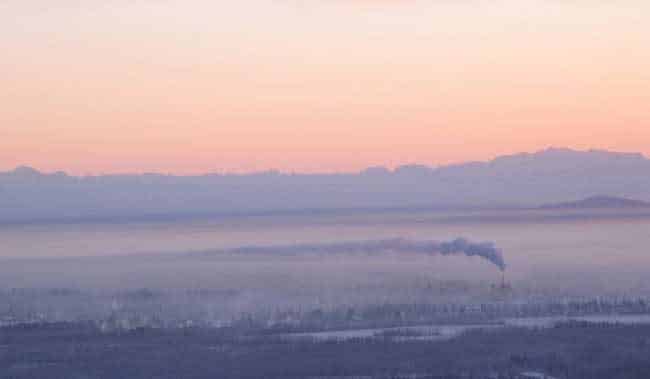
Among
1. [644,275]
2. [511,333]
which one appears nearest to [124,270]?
[644,275]

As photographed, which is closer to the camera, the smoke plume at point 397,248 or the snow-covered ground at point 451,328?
the snow-covered ground at point 451,328

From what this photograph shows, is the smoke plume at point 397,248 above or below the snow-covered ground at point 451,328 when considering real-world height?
above

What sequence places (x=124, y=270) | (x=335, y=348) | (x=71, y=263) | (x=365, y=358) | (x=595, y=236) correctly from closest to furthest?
(x=365, y=358)
(x=335, y=348)
(x=124, y=270)
(x=71, y=263)
(x=595, y=236)

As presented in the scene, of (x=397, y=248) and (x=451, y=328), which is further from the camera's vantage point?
(x=397, y=248)

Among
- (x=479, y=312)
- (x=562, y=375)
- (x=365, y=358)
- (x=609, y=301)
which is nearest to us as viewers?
(x=562, y=375)

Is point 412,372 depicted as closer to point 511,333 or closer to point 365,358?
point 365,358

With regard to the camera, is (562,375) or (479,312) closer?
(562,375)

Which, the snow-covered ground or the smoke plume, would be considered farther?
the smoke plume

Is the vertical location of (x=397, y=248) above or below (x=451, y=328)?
above
